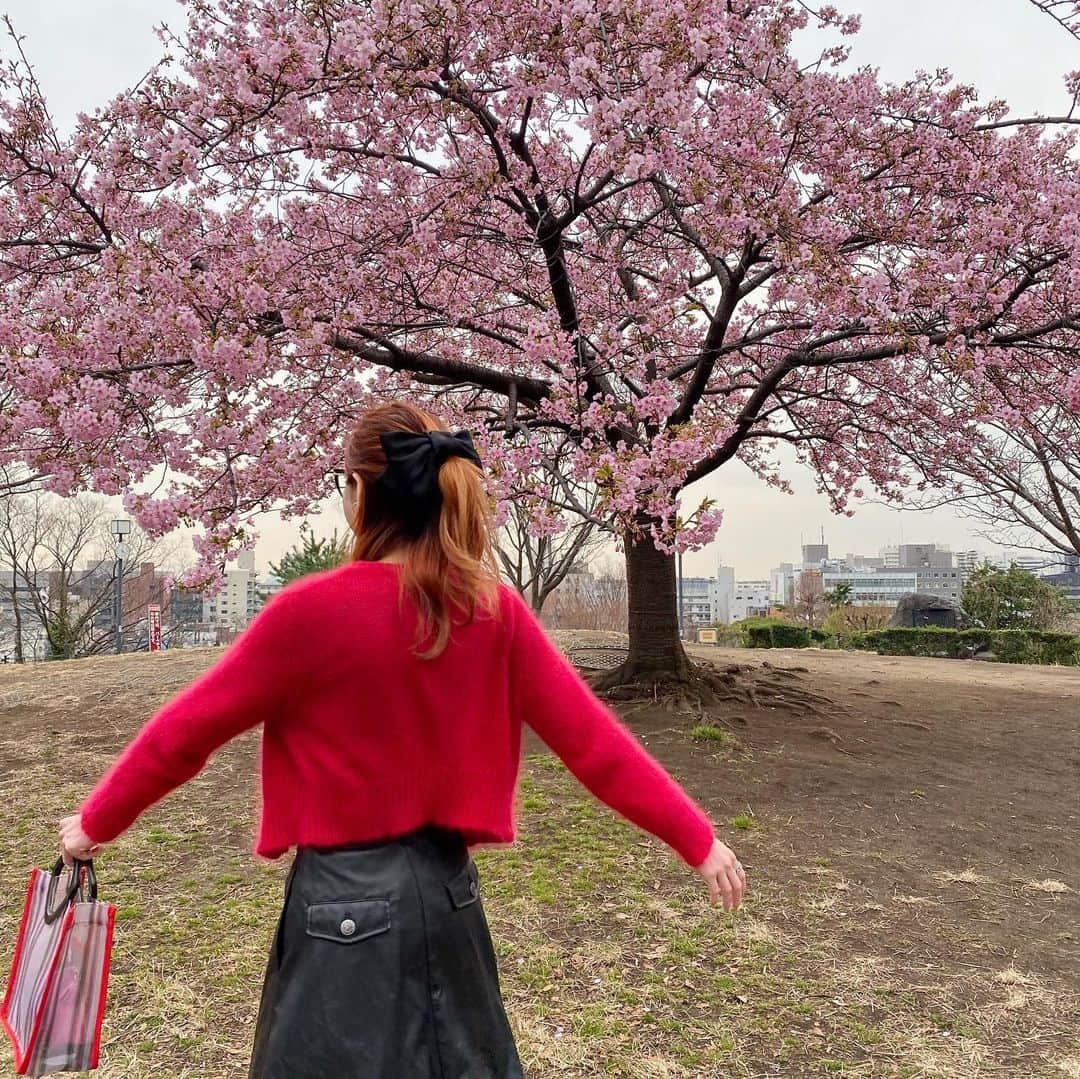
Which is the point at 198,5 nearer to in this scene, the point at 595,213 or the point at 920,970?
the point at 595,213

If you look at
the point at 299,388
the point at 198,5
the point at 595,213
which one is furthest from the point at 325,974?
the point at 595,213

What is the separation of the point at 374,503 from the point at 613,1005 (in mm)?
2151

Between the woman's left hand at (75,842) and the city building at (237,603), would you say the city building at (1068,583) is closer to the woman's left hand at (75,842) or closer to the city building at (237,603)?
the woman's left hand at (75,842)

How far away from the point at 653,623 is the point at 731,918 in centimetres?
436

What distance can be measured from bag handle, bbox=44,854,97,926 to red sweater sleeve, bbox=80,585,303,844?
0.57 ft

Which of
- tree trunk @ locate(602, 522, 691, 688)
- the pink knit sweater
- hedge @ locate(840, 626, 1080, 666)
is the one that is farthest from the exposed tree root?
hedge @ locate(840, 626, 1080, 666)

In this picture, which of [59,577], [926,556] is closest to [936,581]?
[926,556]

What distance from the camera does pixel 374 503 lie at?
1396mm

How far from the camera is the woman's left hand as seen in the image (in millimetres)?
1325

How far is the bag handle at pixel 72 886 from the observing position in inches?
55.1

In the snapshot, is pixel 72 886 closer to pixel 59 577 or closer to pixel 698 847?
pixel 698 847

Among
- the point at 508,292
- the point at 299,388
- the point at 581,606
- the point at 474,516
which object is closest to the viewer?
the point at 474,516

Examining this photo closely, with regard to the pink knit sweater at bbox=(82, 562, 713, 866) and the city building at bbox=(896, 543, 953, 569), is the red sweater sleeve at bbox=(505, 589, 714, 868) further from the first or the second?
the city building at bbox=(896, 543, 953, 569)

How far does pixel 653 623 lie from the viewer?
25.2ft
